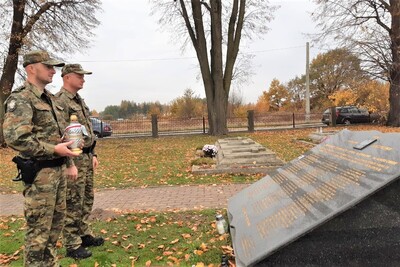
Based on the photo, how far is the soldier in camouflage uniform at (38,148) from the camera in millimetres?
3217

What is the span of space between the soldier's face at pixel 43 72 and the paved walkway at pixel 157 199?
10.7 ft

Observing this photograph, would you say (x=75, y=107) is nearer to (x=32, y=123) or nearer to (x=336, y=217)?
(x=32, y=123)

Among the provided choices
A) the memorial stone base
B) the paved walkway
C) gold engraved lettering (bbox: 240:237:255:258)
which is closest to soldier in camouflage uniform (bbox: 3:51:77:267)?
gold engraved lettering (bbox: 240:237:255:258)

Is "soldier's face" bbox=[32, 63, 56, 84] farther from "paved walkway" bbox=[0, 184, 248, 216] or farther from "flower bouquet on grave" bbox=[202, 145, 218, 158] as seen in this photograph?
"flower bouquet on grave" bbox=[202, 145, 218, 158]

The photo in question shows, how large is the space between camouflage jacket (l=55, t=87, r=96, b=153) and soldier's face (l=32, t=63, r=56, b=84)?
752 mm

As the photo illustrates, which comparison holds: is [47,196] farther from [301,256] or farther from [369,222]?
[369,222]

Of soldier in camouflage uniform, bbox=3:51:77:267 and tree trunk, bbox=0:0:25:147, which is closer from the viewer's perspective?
soldier in camouflage uniform, bbox=3:51:77:267

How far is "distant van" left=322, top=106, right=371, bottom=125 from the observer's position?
28.5m

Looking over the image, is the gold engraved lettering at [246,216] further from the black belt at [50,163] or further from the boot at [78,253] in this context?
the black belt at [50,163]

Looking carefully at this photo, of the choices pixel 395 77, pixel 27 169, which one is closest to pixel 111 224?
pixel 27 169

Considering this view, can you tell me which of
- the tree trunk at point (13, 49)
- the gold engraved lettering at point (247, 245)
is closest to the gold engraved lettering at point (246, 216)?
the gold engraved lettering at point (247, 245)

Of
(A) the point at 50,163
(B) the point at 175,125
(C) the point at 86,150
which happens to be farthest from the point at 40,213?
(B) the point at 175,125

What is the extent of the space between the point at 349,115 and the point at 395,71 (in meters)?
6.52

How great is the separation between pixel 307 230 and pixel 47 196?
7.78 feet
